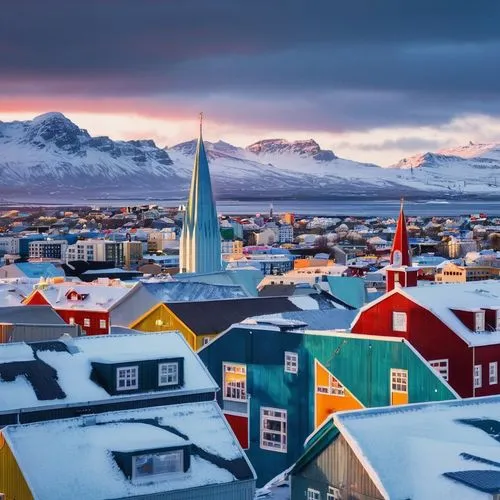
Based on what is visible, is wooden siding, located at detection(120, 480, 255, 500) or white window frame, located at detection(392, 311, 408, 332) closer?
wooden siding, located at detection(120, 480, 255, 500)

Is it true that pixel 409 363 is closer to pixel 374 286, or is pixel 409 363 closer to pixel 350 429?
pixel 350 429

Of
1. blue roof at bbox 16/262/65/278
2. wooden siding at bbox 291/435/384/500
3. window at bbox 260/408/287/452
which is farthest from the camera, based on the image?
blue roof at bbox 16/262/65/278

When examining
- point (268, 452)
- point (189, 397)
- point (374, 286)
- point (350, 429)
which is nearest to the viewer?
point (350, 429)

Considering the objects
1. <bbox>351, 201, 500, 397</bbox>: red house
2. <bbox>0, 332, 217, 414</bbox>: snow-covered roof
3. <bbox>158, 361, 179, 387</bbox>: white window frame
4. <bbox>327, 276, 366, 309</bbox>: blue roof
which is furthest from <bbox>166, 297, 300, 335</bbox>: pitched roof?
<bbox>327, 276, 366, 309</bbox>: blue roof

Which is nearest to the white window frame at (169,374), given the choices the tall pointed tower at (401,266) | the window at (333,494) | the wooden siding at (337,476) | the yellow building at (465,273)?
the wooden siding at (337,476)

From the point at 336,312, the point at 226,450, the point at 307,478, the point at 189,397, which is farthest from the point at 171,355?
the point at 336,312

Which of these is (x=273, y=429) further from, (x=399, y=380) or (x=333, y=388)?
(x=399, y=380)

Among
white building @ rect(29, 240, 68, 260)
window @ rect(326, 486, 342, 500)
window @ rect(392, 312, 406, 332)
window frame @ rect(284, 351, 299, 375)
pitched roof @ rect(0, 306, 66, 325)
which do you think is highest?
window @ rect(392, 312, 406, 332)

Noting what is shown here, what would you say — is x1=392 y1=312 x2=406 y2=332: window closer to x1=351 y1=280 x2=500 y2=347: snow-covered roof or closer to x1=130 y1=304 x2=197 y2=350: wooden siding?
x1=351 y1=280 x2=500 y2=347: snow-covered roof
